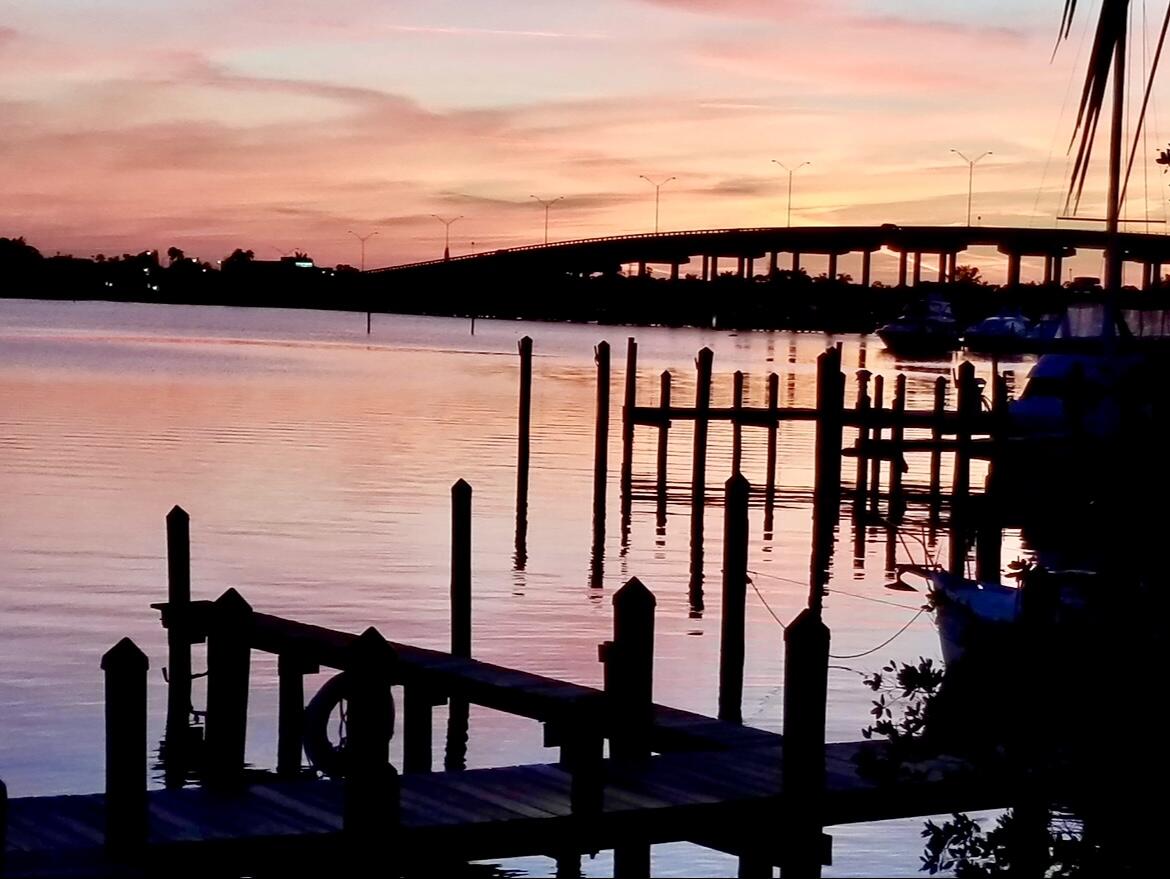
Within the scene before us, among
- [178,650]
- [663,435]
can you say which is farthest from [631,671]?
[663,435]

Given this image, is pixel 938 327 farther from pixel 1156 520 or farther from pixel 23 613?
pixel 1156 520

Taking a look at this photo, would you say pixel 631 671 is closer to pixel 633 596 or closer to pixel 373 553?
pixel 633 596

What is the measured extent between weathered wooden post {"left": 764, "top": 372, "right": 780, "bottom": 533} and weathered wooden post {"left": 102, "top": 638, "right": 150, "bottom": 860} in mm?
23278

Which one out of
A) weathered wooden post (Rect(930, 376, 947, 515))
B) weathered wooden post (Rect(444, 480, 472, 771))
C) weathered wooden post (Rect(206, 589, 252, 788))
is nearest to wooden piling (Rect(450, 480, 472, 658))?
weathered wooden post (Rect(444, 480, 472, 771))

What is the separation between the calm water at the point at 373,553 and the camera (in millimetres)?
16562

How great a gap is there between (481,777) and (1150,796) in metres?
3.51

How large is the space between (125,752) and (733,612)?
7178mm

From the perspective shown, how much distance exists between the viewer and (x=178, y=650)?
47.7ft

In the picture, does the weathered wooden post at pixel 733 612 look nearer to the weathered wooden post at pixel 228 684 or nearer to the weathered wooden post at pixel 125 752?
the weathered wooden post at pixel 228 684

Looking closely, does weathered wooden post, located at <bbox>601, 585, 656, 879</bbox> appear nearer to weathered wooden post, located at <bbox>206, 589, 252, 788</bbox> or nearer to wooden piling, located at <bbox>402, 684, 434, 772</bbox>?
weathered wooden post, located at <bbox>206, 589, 252, 788</bbox>

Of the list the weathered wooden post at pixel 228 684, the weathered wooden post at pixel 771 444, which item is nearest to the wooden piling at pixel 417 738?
the weathered wooden post at pixel 228 684

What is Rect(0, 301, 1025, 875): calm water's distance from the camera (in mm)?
16562

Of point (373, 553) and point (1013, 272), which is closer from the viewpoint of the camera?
point (373, 553)

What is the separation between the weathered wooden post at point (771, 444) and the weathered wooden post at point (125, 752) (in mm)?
23278
